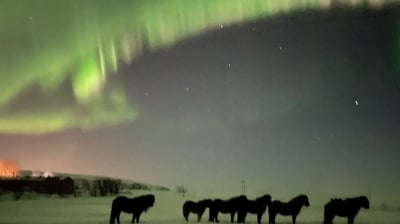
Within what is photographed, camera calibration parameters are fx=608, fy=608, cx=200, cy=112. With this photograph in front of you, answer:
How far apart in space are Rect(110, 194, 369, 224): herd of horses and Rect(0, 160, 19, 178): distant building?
0.96 ft

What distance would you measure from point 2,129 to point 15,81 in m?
0.15

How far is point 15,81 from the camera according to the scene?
1.75 metres

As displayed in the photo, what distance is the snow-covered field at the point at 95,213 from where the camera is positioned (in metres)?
1.59

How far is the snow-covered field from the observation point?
159 centimetres

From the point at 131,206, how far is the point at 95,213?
0.10 metres

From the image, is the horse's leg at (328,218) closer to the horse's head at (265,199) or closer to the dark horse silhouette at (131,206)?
the horse's head at (265,199)

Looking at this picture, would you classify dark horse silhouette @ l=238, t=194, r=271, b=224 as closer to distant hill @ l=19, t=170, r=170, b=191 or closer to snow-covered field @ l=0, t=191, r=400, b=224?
snow-covered field @ l=0, t=191, r=400, b=224

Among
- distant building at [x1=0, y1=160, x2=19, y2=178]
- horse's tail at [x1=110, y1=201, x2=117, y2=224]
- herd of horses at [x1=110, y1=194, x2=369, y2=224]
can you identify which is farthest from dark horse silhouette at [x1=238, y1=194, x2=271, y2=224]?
distant building at [x1=0, y1=160, x2=19, y2=178]

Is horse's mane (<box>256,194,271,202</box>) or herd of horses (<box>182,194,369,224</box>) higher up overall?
horse's mane (<box>256,194,271,202</box>)

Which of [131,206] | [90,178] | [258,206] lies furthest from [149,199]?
[258,206]

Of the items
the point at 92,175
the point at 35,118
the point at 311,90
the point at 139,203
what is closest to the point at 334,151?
the point at 311,90

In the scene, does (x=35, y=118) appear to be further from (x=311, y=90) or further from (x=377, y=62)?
(x=377, y=62)

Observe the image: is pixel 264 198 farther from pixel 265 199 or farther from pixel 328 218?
pixel 328 218

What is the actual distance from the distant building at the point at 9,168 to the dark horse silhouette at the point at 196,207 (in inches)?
19.0
